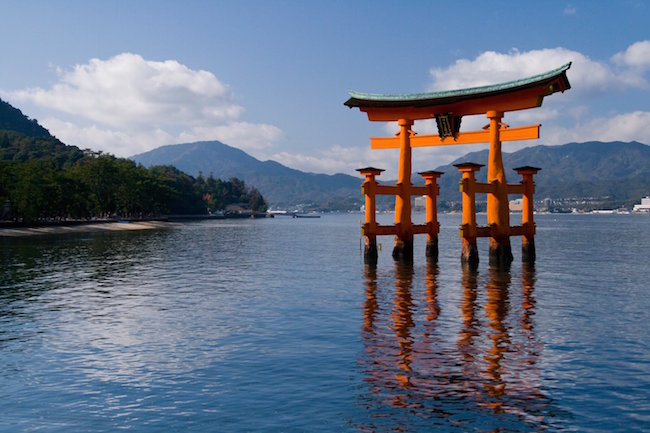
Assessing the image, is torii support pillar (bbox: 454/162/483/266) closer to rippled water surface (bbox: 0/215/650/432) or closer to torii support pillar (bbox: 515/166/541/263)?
rippled water surface (bbox: 0/215/650/432)

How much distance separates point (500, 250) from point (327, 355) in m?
22.3

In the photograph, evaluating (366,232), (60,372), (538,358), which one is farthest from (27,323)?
(366,232)

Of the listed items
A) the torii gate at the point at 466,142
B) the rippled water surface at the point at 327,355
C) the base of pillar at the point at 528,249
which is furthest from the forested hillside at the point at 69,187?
the base of pillar at the point at 528,249

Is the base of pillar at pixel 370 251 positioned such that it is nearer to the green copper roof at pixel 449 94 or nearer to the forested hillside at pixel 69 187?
the green copper roof at pixel 449 94

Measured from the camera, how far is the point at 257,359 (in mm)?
14898

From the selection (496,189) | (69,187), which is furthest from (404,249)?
(69,187)

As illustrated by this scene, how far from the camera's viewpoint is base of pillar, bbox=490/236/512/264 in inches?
1373

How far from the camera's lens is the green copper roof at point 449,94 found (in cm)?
3109

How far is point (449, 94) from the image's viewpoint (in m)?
34.7

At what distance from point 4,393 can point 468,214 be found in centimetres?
2628

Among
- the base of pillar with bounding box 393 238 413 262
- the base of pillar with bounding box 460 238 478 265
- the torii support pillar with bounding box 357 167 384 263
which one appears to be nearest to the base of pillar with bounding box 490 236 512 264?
the base of pillar with bounding box 460 238 478 265

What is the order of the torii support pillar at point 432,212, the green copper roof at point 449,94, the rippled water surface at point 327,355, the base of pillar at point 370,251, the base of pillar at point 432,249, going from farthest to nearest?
the base of pillar at point 432,249 < the torii support pillar at point 432,212 < the base of pillar at point 370,251 < the green copper roof at point 449,94 < the rippled water surface at point 327,355

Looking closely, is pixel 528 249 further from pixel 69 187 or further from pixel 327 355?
pixel 69 187

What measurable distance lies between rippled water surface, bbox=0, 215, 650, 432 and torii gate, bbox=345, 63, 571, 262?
420cm
